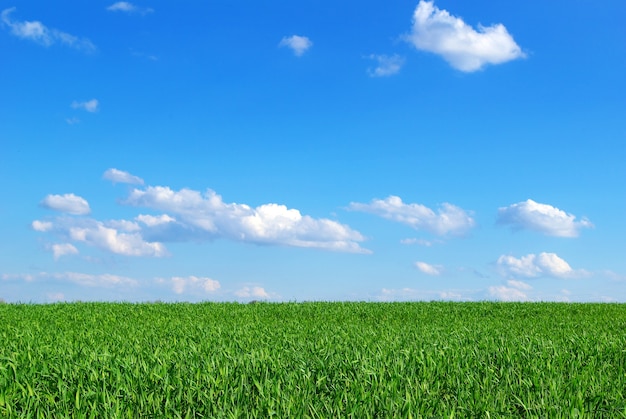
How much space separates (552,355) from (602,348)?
1.39m

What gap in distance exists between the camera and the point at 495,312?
21391 millimetres

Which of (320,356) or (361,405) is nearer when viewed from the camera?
(361,405)

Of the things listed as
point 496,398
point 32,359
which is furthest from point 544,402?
point 32,359

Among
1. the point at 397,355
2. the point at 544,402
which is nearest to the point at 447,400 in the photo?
the point at 544,402

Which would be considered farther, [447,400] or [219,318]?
[219,318]

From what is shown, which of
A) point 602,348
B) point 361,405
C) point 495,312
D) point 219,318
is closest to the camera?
point 361,405

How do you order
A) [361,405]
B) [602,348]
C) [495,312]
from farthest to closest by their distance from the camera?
[495,312] < [602,348] < [361,405]

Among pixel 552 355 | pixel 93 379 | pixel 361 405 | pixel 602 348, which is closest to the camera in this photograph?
pixel 361 405

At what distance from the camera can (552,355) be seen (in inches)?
349

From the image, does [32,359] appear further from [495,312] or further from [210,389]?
[495,312]

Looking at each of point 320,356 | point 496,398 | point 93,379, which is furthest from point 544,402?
point 93,379

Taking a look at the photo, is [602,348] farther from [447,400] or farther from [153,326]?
[153,326]

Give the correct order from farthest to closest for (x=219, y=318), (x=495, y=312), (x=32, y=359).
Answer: (x=495, y=312)
(x=219, y=318)
(x=32, y=359)

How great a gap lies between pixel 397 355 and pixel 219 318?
10.2 metres
